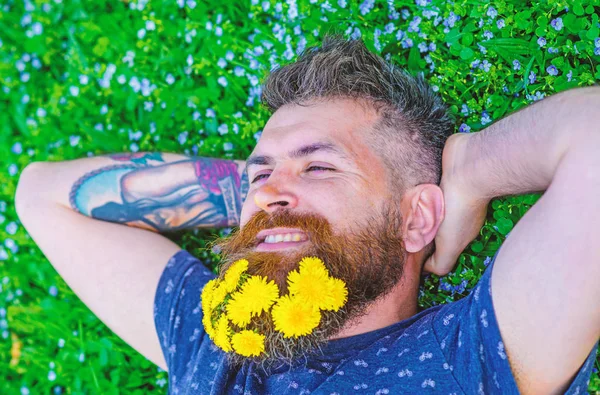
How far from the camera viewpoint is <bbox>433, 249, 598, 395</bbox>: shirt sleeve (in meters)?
1.99

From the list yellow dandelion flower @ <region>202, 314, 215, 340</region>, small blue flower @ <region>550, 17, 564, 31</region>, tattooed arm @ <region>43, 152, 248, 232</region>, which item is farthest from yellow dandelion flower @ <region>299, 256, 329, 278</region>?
small blue flower @ <region>550, 17, 564, 31</region>

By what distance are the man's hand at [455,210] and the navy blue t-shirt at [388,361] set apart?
12.0 inches

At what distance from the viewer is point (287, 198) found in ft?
7.92

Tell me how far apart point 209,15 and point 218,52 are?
1.19ft

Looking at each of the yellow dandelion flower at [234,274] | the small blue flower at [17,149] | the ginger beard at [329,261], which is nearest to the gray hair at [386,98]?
the ginger beard at [329,261]

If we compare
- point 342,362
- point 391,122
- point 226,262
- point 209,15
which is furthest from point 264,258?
point 209,15

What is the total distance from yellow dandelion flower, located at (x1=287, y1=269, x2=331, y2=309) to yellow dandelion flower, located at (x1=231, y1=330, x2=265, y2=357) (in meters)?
0.22

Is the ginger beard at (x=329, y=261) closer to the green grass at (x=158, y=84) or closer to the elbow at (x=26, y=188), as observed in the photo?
the green grass at (x=158, y=84)

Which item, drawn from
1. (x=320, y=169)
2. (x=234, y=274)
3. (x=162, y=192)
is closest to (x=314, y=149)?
(x=320, y=169)

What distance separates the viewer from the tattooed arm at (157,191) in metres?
3.30

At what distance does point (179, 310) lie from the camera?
290 cm

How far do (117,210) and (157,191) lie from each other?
0.25 metres

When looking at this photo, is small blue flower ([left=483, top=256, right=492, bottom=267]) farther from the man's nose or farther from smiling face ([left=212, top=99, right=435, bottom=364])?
the man's nose

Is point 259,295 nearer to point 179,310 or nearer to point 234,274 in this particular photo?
point 234,274
